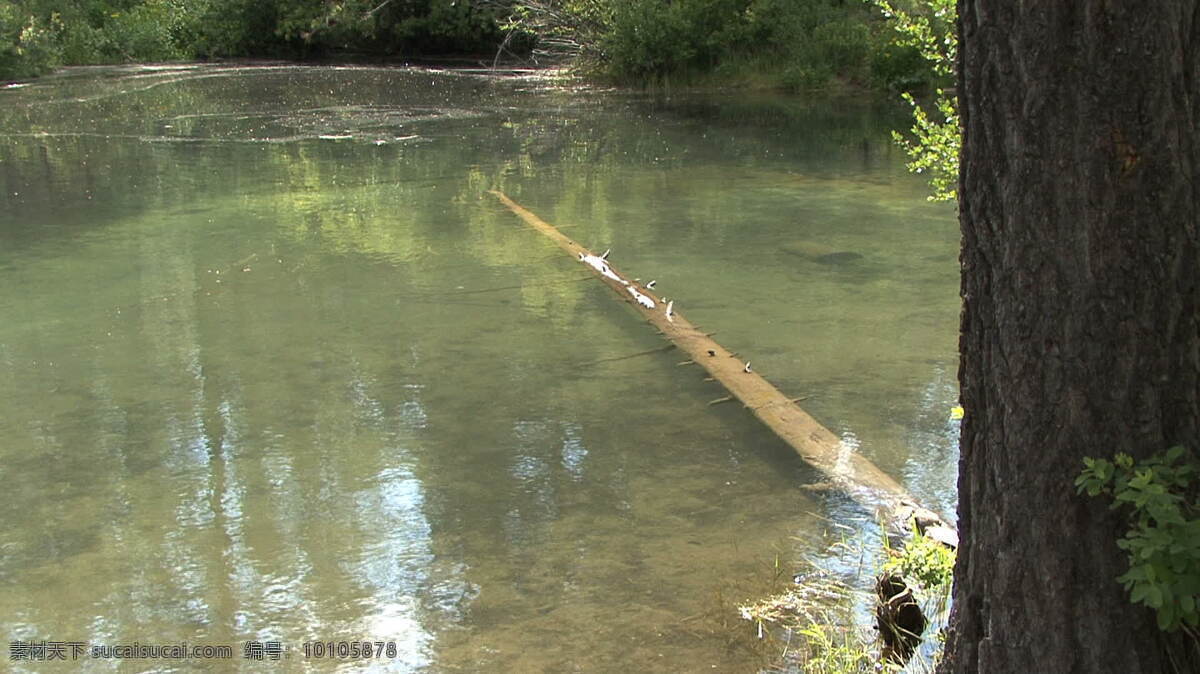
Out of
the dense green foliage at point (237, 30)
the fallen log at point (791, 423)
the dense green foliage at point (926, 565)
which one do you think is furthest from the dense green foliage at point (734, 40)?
the dense green foliage at point (926, 565)

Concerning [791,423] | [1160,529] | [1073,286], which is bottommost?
[791,423]

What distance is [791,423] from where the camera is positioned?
4945 mm

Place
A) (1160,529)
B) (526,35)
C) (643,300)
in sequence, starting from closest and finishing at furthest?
(1160,529) → (643,300) → (526,35)

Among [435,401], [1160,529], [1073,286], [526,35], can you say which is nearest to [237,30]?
[526,35]

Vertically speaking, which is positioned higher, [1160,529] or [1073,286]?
[1073,286]

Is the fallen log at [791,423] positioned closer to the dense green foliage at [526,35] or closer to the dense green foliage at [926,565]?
the dense green foliage at [926,565]

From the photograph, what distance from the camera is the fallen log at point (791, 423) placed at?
404 cm

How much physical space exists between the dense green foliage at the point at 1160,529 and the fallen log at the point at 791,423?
4.52 feet

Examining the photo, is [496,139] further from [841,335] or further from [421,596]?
[421,596]

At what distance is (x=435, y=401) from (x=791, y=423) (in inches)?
59.6

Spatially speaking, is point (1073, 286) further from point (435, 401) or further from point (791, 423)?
point (435, 401)

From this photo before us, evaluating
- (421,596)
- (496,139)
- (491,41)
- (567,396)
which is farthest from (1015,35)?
(491,41)

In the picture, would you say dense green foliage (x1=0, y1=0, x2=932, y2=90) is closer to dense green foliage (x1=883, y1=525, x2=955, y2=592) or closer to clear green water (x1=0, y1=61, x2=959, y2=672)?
clear green water (x1=0, y1=61, x2=959, y2=672)

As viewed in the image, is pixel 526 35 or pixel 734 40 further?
pixel 526 35
